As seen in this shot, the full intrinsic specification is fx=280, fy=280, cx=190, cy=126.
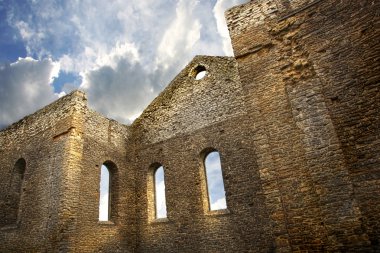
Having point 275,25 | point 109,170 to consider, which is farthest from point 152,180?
point 275,25

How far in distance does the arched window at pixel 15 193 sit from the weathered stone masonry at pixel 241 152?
45mm

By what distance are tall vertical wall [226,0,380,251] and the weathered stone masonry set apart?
2 cm

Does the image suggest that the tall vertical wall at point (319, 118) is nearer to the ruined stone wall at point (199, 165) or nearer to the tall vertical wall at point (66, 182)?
the ruined stone wall at point (199, 165)

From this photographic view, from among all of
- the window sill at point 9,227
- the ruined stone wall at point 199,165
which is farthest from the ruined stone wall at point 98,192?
the window sill at point 9,227

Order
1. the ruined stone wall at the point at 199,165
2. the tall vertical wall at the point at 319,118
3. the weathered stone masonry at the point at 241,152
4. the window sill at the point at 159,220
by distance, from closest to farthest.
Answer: the tall vertical wall at the point at 319,118, the weathered stone masonry at the point at 241,152, the ruined stone wall at the point at 199,165, the window sill at the point at 159,220

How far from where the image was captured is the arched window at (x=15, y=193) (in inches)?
395

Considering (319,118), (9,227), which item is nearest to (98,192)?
(9,227)

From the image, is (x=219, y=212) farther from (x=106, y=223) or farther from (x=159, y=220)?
(x=106, y=223)

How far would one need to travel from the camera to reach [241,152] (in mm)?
8766

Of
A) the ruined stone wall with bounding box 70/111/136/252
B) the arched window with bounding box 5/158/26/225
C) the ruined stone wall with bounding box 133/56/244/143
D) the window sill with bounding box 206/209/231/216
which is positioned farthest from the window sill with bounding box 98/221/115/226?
the window sill with bounding box 206/209/231/216

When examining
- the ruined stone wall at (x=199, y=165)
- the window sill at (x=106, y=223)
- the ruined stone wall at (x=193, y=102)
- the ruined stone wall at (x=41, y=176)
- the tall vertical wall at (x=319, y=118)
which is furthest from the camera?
the ruined stone wall at (x=193, y=102)

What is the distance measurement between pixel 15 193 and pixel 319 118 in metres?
10.8

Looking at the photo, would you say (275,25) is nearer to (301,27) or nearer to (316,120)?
(301,27)

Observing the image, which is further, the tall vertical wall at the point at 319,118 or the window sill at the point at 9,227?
the window sill at the point at 9,227
